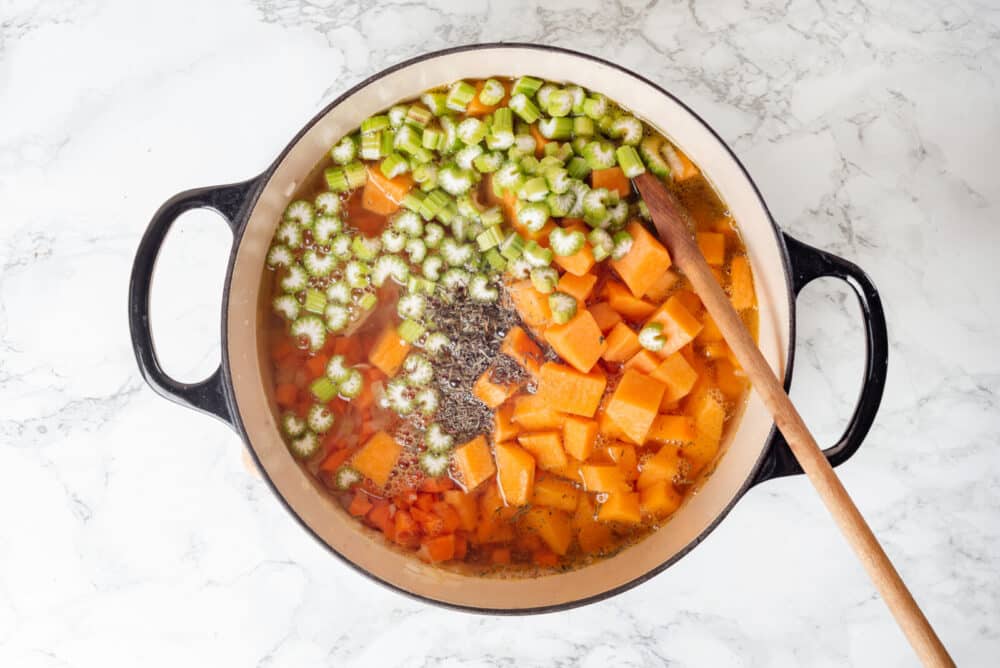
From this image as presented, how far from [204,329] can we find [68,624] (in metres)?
0.80

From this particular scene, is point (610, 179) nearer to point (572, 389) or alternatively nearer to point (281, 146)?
point (572, 389)

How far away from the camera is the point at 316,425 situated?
5.74ft

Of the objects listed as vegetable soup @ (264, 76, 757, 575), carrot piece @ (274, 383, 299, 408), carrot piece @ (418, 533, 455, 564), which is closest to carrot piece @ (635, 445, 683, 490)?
vegetable soup @ (264, 76, 757, 575)

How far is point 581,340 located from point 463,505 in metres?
0.47

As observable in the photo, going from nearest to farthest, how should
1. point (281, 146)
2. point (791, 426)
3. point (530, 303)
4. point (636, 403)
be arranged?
point (791, 426) → point (636, 403) → point (530, 303) → point (281, 146)

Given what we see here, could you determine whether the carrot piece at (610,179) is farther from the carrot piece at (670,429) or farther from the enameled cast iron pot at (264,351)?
the carrot piece at (670,429)

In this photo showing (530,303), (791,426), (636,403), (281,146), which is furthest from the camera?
(281,146)

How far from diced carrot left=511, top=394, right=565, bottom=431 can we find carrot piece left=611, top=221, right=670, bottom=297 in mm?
314

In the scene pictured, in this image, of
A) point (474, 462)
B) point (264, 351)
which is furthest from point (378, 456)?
point (264, 351)

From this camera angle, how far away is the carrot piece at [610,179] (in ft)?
5.65

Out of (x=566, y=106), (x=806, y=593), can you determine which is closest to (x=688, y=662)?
(x=806, y=593)

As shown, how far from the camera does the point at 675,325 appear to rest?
1642 mm

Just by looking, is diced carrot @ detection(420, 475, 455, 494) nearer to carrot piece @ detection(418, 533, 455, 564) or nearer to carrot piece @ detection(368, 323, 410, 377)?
carrot piece @ detection(418, 533, 455, 564)

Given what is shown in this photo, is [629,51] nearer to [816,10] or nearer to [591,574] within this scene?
[816,10]
